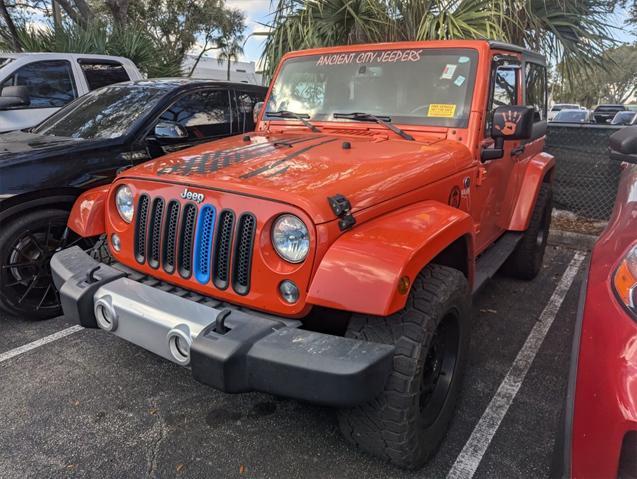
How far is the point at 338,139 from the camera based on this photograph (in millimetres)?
3057

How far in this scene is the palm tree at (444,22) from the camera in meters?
5.89

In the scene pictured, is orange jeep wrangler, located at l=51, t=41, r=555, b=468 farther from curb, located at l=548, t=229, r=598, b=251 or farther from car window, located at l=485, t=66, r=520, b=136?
curb, located at l=548, t=229, r=598, b=251

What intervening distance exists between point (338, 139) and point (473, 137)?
0.85 meters

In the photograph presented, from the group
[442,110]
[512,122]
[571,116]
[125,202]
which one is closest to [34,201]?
[125,202]

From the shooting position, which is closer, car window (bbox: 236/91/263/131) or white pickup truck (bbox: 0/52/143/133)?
car window (bbox: 236/91/263/131)

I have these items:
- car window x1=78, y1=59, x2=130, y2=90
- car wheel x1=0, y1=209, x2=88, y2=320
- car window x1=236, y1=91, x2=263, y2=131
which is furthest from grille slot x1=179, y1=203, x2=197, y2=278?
car window x1=78, y1=59, x2=130, y2=90

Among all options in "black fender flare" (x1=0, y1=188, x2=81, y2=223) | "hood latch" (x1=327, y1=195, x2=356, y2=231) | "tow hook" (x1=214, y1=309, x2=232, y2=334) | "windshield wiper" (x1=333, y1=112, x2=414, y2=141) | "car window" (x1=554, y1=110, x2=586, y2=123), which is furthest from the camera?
"car window" (x1=554, y1=110, x2=586, y2=123)

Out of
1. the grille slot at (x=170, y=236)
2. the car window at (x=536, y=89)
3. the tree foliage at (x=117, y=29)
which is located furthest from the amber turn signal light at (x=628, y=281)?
the tree foliage at (x=117, y=29)

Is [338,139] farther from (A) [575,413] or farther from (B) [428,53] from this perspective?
(A) [575,413]

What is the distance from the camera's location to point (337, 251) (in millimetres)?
1935

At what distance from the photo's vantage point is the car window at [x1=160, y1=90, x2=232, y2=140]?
4.48 m

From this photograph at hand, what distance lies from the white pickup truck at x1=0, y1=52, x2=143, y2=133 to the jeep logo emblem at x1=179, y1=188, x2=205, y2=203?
169 inches

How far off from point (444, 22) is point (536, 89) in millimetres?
2021

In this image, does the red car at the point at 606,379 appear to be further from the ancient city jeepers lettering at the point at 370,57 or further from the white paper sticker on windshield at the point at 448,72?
the ancient city jeepers lettering at the point at 370,57
